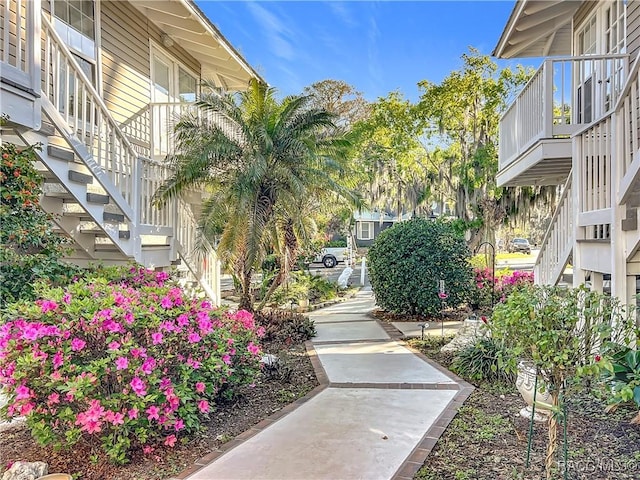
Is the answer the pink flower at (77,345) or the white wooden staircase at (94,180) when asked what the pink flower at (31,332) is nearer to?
the pink flower at (77,345)

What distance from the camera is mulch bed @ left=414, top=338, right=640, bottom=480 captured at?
9.96 ft

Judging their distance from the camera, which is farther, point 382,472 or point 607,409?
point 607,409

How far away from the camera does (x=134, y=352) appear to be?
3.21 meters

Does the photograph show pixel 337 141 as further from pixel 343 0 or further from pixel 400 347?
pixel 400 347

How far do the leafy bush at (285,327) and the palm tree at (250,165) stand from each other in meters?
1.07

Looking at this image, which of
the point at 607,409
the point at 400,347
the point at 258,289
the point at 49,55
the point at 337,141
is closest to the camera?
the point at 607,409

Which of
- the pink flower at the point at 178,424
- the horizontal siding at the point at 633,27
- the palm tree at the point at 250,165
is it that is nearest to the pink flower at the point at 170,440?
the pink flower at the point at 178,424

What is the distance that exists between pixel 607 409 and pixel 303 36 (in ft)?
29.5

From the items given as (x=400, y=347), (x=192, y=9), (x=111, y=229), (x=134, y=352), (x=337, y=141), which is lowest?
(x=400, y=347)

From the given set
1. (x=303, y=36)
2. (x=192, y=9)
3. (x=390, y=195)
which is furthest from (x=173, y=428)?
(x=390, y=195)

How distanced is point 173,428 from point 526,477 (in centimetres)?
277

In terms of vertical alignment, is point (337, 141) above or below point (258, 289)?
above

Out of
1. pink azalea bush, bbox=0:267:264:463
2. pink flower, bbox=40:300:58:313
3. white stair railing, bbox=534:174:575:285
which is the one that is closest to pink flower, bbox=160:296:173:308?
pink azalea bush, bbox=0:267:264:463

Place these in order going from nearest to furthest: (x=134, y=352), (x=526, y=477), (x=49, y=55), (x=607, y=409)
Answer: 1. (x=526, y=477)
2. (x=134, y=352)
3. (x=607, y=409)
4. (x=49, y=55)
